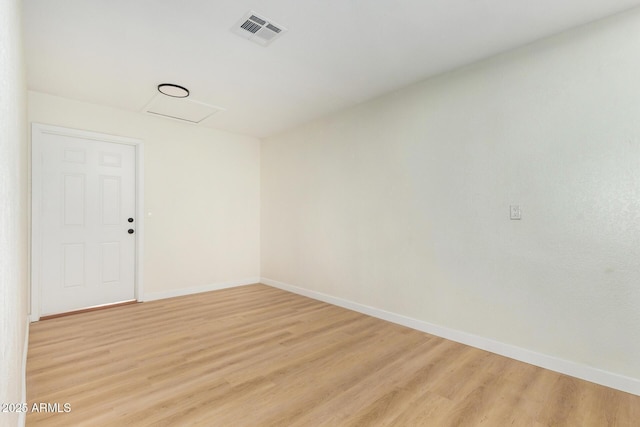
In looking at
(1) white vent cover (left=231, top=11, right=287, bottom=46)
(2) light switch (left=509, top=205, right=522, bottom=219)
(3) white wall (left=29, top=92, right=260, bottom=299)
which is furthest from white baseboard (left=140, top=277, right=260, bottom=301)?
(2) light switch (left=509, top=205, right=522, bottom=219)

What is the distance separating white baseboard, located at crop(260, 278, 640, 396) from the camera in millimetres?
2107

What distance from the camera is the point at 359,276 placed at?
3812 millimetres

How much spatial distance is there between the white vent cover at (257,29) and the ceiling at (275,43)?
56mm

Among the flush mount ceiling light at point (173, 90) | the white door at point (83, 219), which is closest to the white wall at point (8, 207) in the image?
the flush mount ceiling light at point (173, 90)

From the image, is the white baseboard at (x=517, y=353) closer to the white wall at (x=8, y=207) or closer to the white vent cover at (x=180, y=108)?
the white wall at (x=8, y=207)

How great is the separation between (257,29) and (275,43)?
21cm

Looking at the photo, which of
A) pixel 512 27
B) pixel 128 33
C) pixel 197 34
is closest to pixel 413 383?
pixel 512 27

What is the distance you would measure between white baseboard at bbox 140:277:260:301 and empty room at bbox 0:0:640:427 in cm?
3

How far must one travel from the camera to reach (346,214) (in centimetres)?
399

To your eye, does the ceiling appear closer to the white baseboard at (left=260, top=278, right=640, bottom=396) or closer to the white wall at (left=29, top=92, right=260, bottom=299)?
the white wall at (left=29, top=92, right=260, bottom=299)

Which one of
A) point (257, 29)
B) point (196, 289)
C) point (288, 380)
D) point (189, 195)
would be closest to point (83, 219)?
point (189, 195)

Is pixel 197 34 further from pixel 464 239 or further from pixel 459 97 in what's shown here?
pixel 464 239

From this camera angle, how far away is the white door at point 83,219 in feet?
11.7

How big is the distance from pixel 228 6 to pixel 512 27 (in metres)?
2.12
